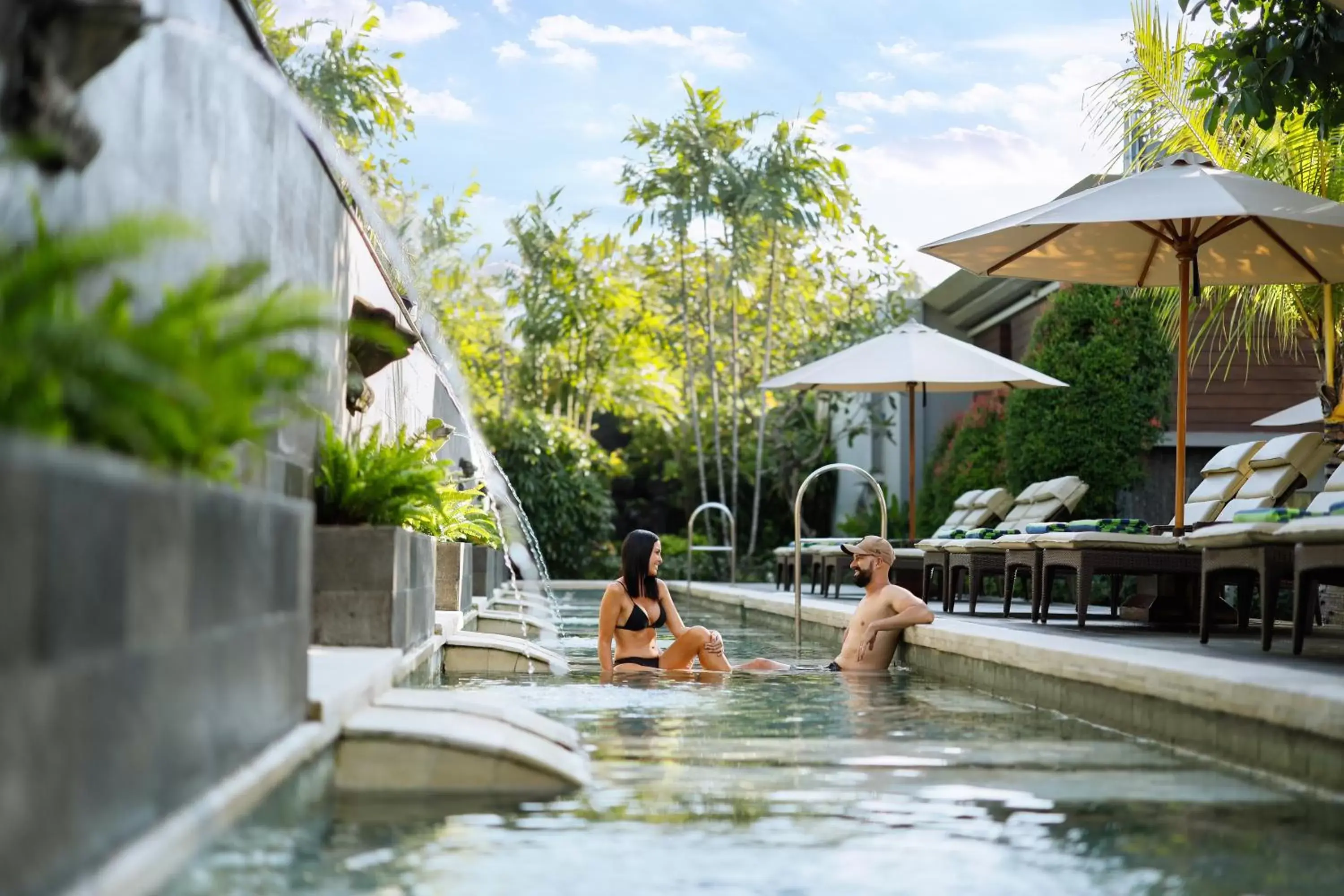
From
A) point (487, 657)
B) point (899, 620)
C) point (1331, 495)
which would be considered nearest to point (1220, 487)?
point (1331, 495)

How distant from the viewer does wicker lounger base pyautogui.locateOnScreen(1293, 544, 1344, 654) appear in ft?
17.4

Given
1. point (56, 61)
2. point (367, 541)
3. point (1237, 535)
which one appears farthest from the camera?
point (1237, 535)

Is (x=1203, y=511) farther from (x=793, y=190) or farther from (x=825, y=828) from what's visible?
(x=793, y=190)

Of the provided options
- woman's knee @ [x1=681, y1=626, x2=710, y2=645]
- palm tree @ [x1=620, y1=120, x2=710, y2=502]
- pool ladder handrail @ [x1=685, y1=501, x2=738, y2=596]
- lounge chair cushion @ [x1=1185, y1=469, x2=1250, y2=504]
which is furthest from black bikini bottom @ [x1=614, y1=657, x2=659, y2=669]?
palm tree @ [x1=620, y1=120, x2=710, y2=502]

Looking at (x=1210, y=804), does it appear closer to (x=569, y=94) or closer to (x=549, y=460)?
(x=549, y=460)

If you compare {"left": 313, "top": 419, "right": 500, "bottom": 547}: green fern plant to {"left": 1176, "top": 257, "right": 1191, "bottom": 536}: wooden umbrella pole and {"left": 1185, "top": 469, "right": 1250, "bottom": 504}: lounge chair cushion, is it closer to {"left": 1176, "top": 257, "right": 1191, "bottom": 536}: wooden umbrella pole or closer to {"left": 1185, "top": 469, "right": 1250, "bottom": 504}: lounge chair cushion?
{"left": 1176, "top": 257, "right": 1191, "bottom": 536}: wooden umbrella pole

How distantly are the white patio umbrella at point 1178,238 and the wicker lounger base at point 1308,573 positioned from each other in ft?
6.92

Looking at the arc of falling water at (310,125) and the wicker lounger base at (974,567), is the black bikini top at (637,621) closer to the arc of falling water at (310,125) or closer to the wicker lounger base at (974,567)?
the arc of falling water at (310,125)

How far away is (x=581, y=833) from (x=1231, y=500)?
6.84 meters

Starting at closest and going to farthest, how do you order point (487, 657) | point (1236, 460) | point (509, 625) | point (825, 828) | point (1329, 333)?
point (825, 828) < point (487, 657) < point (1236, 460) < point (509, 625) < point (1329, 333)

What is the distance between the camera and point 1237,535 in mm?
5992

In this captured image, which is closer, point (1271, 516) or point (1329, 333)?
point (1271, 516)

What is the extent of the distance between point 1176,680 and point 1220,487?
4974 mm

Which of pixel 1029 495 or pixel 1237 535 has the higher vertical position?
pixel 1029 495
